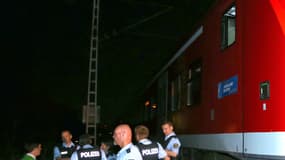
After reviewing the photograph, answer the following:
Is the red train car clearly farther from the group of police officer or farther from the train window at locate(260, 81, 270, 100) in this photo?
the group of police officer

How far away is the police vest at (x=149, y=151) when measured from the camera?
492 cm

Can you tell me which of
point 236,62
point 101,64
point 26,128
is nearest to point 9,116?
point 26,128

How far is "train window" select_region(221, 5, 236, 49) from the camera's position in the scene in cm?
582

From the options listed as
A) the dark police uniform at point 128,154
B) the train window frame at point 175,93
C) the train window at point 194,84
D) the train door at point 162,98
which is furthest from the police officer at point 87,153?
the train door at point 162,98

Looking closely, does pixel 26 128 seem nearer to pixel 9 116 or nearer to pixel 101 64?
pixel 9 116

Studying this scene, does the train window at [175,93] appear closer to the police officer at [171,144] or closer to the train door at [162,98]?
the train door at [162,98]

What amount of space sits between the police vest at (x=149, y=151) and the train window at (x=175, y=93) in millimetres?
4269

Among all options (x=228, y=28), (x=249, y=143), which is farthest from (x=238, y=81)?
(x=228, y=28)

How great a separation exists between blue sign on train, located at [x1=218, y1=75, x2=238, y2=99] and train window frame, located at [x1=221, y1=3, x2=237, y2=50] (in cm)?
50

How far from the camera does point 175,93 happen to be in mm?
9727

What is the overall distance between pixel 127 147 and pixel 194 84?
4138mm

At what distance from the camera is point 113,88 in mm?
21547

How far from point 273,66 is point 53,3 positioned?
10.6 meters

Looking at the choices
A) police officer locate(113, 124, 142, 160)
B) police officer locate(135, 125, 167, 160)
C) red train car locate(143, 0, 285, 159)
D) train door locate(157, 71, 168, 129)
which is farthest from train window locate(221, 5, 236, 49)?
train door locate(157, 71, 168, 129)
